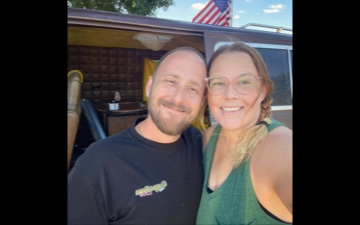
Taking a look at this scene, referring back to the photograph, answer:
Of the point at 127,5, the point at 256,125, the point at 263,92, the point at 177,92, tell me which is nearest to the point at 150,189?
the point at 177,92

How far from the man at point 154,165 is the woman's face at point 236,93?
2.7 inches

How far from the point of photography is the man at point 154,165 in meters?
1.02

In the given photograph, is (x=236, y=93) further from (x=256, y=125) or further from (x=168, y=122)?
(x=168, y=122)

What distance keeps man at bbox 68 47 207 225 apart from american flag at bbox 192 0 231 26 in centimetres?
55

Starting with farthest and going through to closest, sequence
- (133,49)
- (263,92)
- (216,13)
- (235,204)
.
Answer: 1. (216,13)
2. (133,49)
3. (263,92)
4. (235,204)

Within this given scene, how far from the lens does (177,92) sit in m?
1.09

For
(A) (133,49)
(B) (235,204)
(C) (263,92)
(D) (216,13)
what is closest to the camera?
(B) (235,204)

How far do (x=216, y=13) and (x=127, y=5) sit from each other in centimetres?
69

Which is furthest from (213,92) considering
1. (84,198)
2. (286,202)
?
(84,198)

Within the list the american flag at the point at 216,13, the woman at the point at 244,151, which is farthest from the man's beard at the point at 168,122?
the american flag at the point at 216,13

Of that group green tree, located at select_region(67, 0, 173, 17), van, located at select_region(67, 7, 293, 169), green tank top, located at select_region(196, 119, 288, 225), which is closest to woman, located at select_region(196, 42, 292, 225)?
green tank top, located at select_region(196, 119, 288, 225)
